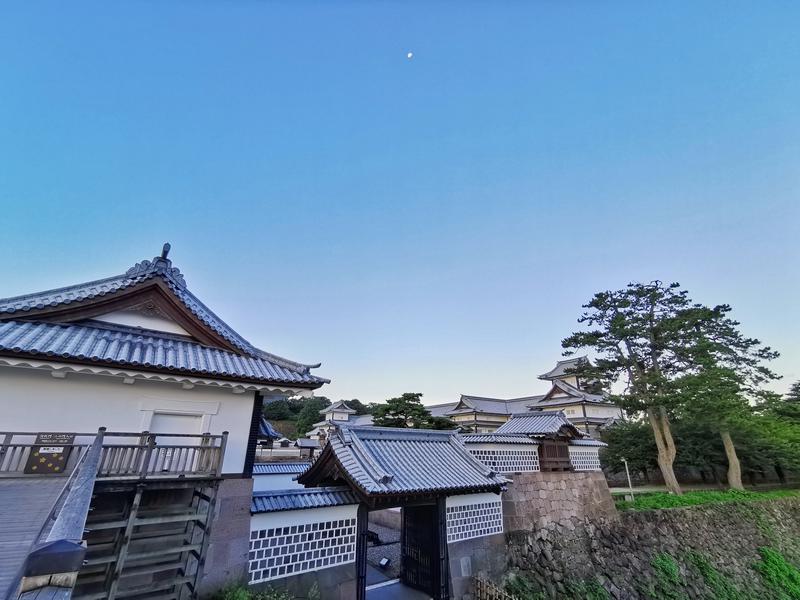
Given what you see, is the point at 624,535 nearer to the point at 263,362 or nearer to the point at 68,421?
the point at 263,362

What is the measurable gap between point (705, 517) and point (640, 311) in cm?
1115

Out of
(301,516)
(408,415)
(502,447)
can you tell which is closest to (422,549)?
(301,516)

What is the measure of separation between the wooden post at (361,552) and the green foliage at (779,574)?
2037 centimetres

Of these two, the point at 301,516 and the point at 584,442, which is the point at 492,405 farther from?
the point at 301,516

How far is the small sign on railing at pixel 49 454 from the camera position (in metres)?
5.78

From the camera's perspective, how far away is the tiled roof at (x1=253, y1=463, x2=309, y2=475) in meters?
14.2

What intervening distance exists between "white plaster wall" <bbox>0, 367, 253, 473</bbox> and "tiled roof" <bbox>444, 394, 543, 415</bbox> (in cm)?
3621

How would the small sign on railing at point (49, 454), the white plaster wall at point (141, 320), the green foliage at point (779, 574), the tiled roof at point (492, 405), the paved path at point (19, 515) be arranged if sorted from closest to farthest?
the paved path at point (19, 515) → the small sign on railing at point (49, 454) → the white plaster wall at point (141, 320) → the green foliage at point (779, 574) → the tiled roof at point (492, 405)

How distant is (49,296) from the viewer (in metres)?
7.56

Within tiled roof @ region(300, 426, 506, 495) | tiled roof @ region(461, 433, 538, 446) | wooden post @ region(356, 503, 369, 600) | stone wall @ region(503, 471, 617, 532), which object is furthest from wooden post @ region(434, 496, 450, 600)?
tiled roof @ region(461, 433, 538, 446)

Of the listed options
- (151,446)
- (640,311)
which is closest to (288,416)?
(640,311)

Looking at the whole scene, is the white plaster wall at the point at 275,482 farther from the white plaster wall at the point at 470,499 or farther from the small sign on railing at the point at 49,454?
the small sign on railing at the point at 49,454

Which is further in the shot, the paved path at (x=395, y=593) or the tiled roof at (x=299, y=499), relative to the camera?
the paved path at (x=395, y=593)

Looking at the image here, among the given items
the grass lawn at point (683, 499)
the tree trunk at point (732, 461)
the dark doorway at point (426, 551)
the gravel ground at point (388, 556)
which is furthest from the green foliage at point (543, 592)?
the tree trunk at point (732, 461)
